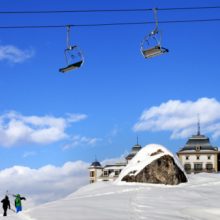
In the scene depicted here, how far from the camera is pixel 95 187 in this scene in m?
48.6

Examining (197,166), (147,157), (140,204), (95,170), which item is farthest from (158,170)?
(95,170)

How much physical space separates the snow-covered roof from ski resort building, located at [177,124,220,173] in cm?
7786

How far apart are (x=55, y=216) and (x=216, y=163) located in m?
106

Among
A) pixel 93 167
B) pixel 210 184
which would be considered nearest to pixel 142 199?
pixel 210 184

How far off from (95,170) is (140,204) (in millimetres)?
113620

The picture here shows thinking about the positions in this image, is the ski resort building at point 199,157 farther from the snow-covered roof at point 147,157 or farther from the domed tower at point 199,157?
the snow-covered roof at point 147,157

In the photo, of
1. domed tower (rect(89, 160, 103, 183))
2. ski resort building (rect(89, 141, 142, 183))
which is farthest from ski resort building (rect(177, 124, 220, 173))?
domed tower (rect(89, 160, 103, 183))

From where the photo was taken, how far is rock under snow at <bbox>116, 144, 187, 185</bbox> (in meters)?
48.8

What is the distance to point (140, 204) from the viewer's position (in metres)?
32.5

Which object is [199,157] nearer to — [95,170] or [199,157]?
[199,157]

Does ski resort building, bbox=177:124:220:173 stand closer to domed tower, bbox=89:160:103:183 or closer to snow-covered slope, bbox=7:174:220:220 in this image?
domed tower, bbox=89:160:103:183

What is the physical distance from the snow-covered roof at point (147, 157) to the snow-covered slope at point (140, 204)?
4.86 ft

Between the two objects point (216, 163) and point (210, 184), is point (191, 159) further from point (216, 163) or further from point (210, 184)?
point (210, 184)

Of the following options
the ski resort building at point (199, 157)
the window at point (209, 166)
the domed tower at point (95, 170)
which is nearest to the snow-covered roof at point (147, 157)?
the ski resort building at point (199, 157)
